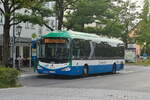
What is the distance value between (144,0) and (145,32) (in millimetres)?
6152

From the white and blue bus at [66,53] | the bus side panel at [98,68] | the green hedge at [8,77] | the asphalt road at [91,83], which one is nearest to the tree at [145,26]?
the bus side panel at [98,68]

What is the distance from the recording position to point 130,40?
6288cm

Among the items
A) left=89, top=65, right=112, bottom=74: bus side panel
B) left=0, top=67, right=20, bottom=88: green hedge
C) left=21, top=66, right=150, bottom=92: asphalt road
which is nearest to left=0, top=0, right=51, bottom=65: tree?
left=21, top=66, right=150, bottom=92: asphalt road

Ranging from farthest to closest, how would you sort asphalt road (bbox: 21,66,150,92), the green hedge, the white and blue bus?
the white and blue bus < asphalt road (bbox: 21,66,150,92) < the green hedge

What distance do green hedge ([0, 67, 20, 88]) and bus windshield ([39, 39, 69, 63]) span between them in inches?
215

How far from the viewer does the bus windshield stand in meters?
22.4

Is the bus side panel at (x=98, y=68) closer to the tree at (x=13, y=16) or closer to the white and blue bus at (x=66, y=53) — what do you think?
the white and blue bus at (x=66, y=53)

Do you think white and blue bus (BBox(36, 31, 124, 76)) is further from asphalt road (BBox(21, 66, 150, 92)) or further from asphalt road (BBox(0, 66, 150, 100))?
asphalt road (BBox(0, 66, 150, 100))

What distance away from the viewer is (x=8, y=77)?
16.9 meters

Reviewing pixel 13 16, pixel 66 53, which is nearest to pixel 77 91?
pixel 66 53

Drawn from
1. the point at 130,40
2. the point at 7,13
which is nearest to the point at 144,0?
the point at 130,40

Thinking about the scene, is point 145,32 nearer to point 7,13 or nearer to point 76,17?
point 76,17

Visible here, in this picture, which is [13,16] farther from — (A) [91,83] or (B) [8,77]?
(B) [8,77]

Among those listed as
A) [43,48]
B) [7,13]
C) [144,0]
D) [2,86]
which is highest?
[144,0]
